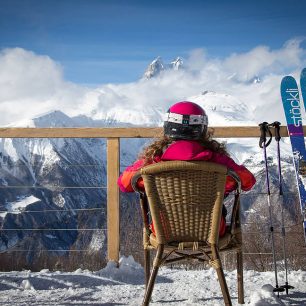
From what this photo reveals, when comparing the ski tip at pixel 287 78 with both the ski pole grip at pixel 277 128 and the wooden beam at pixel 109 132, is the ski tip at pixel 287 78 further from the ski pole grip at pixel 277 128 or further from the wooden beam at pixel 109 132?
the ski pole grip at pixel 277 128

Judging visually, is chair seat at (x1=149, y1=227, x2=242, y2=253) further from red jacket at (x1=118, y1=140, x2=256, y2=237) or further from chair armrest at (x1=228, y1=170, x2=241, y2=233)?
red jacket at (x1=118, y1=140, x2=256, y2=237)

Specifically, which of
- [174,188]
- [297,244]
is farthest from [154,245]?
[297,244]

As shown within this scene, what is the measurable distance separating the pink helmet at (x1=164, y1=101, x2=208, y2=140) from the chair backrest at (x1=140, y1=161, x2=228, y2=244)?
292 millimetres

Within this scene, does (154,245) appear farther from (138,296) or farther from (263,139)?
(263,139)

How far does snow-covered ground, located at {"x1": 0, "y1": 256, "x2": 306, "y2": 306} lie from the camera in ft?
9.80

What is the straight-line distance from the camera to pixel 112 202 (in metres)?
3.78

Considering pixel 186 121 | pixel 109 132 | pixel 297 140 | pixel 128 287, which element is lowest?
pixel 128 287

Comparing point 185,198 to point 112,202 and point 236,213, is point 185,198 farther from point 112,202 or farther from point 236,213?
point 112,202

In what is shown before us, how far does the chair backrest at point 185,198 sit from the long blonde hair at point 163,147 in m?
0.19

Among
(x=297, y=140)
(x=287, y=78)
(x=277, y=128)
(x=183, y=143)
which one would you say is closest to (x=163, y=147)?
(x=183, y=143)

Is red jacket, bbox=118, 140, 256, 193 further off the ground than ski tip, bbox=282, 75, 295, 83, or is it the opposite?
ski tip, bbox=282, 75, 295, 83

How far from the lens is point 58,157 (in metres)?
153

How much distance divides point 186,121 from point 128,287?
1594 millimetres

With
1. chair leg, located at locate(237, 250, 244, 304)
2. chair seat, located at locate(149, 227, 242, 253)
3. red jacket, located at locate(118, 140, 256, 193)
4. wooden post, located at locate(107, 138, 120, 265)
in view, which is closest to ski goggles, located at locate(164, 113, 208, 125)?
red jacket, located at locate(118, 140, 256, 193)
